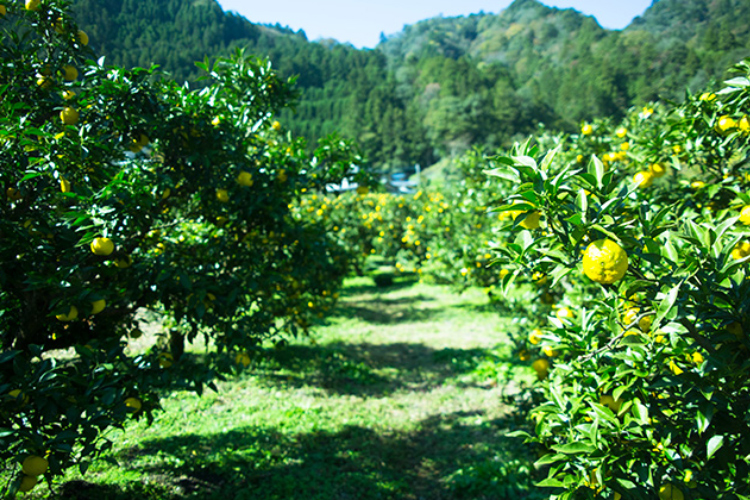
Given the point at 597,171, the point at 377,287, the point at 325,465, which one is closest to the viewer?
the point at 597,171

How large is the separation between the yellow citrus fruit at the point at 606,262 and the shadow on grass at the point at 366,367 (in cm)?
400

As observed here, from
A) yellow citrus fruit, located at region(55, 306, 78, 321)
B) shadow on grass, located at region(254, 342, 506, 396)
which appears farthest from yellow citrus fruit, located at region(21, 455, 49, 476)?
shadow on grass, located at region(254, 342, 506, 396)

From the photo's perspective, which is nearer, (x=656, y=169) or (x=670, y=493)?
(x=670, y=493)

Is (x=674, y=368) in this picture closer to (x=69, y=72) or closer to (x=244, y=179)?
(x=244, y=179)

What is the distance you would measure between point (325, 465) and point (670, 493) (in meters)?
2.36

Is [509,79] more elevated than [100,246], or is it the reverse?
[509,79]

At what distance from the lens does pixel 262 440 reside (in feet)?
10.8

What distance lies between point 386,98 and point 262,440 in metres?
57.6

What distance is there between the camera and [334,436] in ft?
11.6

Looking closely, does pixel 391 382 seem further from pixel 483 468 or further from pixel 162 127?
pixel 162 127

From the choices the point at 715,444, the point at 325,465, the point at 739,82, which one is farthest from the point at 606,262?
the point at 325,465

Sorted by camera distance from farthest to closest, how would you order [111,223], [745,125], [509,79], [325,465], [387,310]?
[509,79]
[387,310]
[325,465]
[745,125]
[111,223]

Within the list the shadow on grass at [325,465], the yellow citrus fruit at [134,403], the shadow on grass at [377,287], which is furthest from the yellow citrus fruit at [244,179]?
the shadow on grass at [377,287]

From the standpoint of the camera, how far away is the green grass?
2.66 meters
